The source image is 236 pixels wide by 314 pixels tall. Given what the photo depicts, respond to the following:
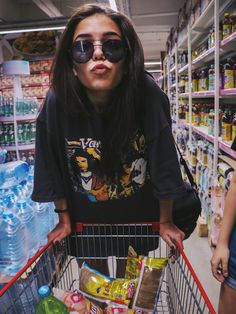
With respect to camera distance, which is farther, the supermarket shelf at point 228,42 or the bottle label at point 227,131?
the bottle label at point 227,131

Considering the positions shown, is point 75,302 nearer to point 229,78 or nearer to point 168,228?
point 168,228

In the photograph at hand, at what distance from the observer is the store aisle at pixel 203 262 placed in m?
2.55

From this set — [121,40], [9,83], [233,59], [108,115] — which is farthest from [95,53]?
[9,83]

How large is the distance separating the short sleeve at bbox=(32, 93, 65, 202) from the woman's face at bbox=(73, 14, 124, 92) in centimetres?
30

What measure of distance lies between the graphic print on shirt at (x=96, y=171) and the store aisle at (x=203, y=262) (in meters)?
1.57

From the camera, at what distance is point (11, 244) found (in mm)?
1944

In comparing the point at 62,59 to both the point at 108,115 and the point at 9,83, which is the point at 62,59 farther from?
the point at 9,83

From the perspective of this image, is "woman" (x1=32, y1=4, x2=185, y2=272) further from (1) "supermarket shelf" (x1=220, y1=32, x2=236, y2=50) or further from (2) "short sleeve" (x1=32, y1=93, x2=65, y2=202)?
(1) "supermarket shelf" (x1=220, y1=32, x2=236, y2=50)

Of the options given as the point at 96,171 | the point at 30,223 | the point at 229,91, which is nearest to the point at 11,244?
the point at 30,223

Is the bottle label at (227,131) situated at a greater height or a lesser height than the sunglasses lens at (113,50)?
lesser

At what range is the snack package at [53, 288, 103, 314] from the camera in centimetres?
120

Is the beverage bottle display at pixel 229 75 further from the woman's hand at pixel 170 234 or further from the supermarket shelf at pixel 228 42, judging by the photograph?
the woman's hand at pixel 170 234

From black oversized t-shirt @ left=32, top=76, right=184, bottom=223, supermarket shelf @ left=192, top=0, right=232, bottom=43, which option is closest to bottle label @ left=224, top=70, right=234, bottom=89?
supermarket shelf @ left=192, top=0, right=232, bottom=43

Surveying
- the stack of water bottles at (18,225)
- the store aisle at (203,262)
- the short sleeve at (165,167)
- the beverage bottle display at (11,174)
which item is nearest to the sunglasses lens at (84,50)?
the short sleeve at (165,167)
